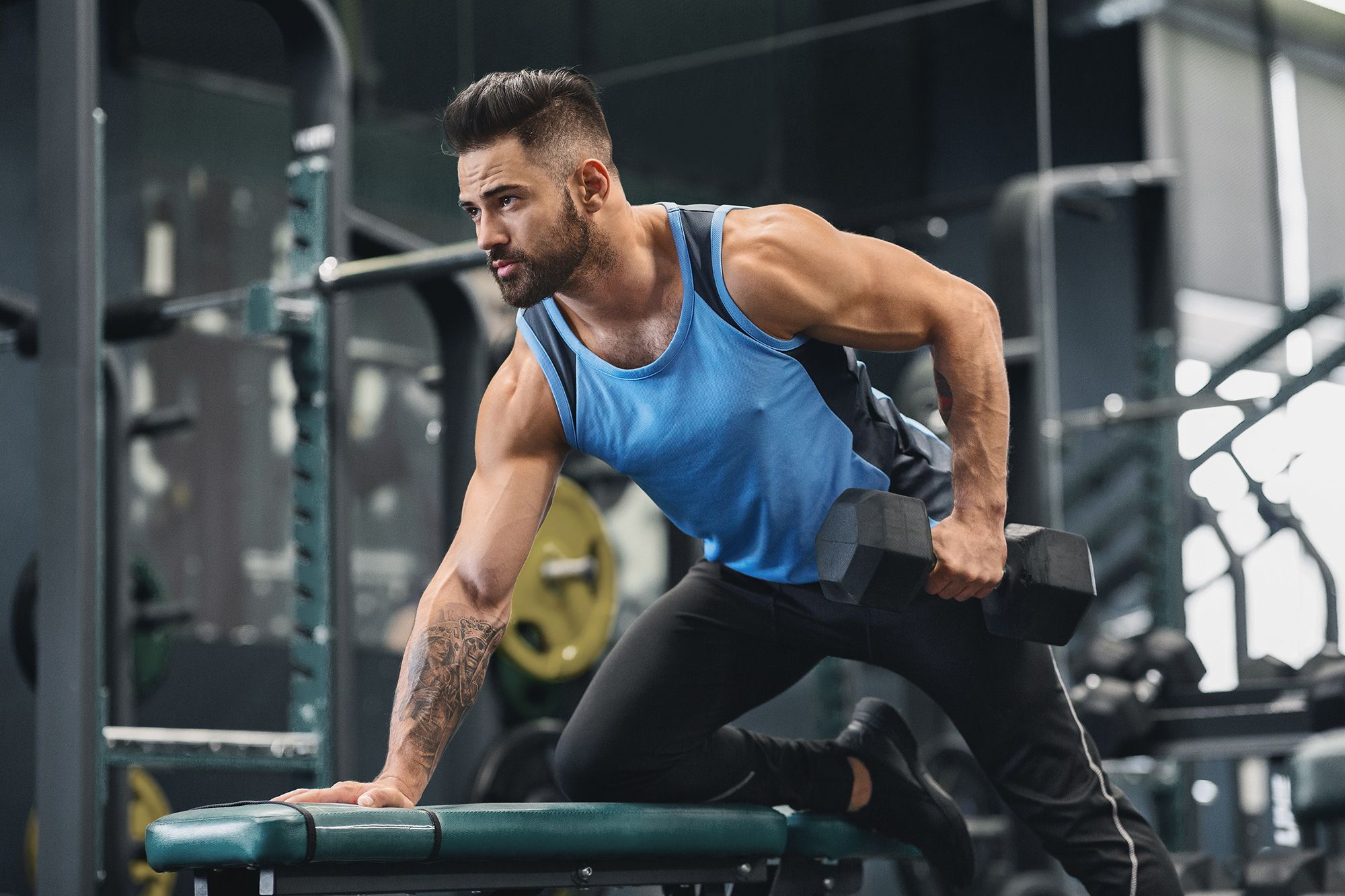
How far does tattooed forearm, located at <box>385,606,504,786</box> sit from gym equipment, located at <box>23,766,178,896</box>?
81.0 inches

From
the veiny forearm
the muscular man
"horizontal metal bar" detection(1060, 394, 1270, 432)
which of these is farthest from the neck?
"horizontal metal bar" detection(1060, 394, 1270, 432)

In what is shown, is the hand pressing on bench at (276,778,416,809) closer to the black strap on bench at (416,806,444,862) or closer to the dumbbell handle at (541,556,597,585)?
the black strap on bench at (416,806,444,862)

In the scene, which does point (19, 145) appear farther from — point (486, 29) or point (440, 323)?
point (440, 323)

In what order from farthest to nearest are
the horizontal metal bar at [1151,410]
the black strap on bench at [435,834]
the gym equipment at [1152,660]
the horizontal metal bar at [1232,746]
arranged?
1. the horizontal metal bar at [1151,410]
2. the gym equipment at [1152,660]
3. the horizontal metal bar at [1232,746]
4. the black strap on bench at [435,834]

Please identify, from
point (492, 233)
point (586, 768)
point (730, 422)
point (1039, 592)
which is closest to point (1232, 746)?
point (1039, 592)

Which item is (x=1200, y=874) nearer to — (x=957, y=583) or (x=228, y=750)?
(x=957, y=583)

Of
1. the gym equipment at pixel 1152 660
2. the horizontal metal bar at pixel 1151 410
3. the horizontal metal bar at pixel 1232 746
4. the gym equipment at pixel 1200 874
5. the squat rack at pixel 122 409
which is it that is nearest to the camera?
the squat rack at pixel 122 409

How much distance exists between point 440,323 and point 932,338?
181cm

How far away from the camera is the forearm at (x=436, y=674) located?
6.45ft

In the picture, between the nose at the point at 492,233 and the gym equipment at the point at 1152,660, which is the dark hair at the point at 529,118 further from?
the gym equipment at the point at 1152,660

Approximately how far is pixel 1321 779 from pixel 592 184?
1.80 m

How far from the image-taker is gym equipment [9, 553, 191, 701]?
395cm

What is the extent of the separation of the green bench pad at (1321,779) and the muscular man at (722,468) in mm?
863

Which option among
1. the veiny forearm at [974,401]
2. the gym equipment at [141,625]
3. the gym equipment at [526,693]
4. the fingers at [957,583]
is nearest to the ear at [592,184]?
the veiny forearm at [974,401]
